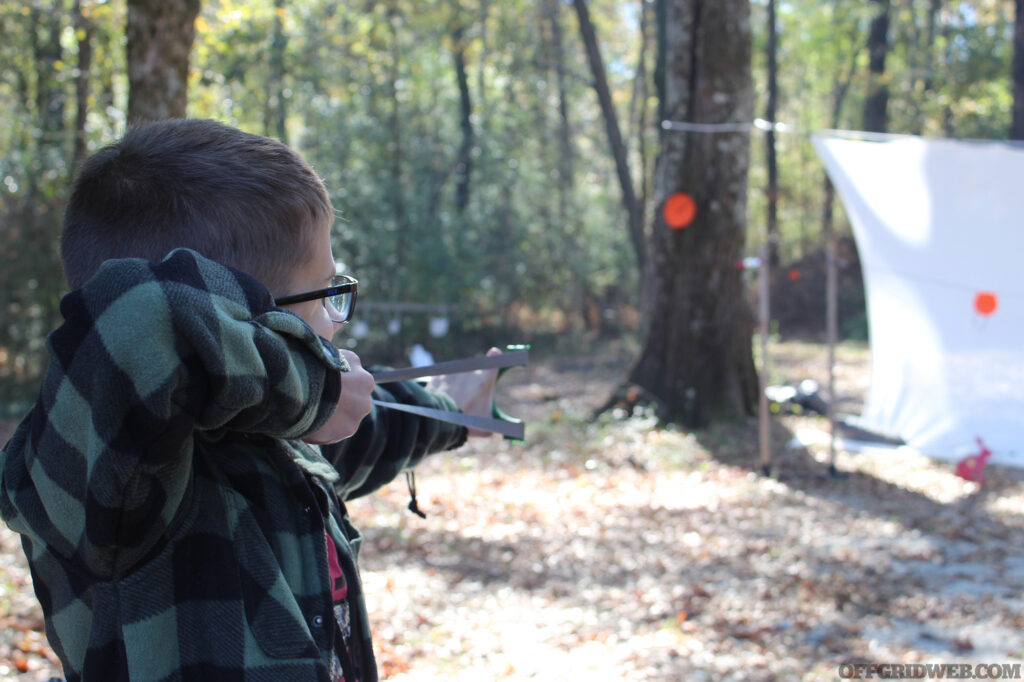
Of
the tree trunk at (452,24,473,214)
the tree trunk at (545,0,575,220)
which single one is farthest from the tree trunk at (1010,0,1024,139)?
the tree trunk at (452,24,473,214)

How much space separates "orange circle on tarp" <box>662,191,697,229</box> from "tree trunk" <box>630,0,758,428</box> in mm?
47

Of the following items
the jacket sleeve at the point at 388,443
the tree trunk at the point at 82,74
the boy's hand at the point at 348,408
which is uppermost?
the tree trunk at the point at 82,74

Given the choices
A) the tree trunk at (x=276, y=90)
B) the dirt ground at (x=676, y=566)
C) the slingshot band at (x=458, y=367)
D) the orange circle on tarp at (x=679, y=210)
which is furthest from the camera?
the tree trunk at (x=276, y=90)

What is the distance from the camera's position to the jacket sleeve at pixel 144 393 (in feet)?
2.88

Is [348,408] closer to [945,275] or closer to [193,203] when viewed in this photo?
[193,203]

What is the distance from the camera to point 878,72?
21.3 metres

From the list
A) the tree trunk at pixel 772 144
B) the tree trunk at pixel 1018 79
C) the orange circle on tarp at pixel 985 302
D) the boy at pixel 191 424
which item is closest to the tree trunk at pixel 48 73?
the orange circle on tarp at pixel 985 302

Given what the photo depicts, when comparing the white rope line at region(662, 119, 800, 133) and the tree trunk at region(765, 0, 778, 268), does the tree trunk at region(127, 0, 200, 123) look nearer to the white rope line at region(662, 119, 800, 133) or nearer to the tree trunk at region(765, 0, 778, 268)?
the white rope line at region(662, 119, 800, 133)

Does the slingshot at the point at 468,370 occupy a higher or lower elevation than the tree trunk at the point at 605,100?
lower

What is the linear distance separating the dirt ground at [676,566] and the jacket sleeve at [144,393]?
9.25 feet

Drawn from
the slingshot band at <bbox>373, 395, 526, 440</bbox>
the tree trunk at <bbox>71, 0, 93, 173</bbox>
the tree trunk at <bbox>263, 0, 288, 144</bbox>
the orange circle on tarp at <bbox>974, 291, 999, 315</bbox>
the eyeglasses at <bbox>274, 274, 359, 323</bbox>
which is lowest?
the orange circle on tarp at <bbox>974, 291, 999, 315</bbox>

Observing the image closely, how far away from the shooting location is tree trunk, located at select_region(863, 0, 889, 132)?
2134cm

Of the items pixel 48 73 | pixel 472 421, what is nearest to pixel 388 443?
pixel 472 421

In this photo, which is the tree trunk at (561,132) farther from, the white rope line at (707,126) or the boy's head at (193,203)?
the boy's head at (193,203)
